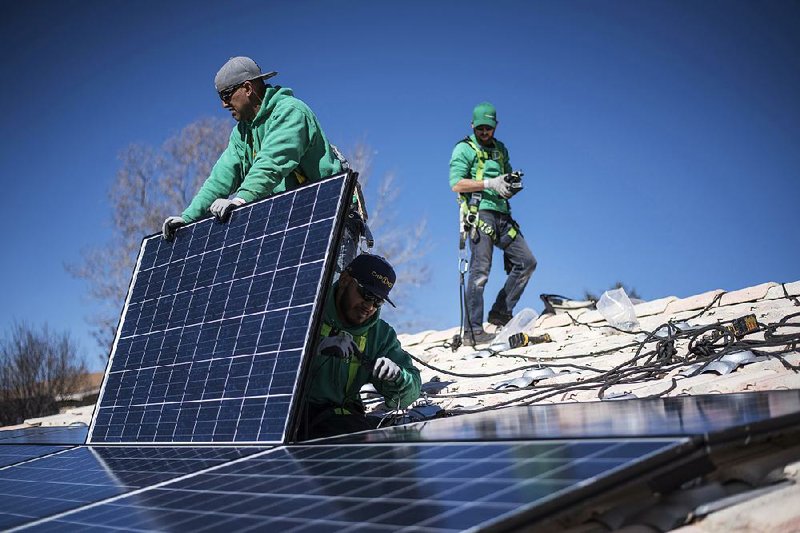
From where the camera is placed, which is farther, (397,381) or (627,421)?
(397,381)


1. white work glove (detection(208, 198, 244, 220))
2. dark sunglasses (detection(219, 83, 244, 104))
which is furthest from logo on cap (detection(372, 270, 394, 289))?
dark sunglasses (detection(219, 83, 244, 104))

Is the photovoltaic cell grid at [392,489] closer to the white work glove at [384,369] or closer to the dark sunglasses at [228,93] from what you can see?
the white work glove at [384,369]

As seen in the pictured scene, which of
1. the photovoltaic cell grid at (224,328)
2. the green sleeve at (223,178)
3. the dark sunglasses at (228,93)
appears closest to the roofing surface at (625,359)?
the photovoltaic cell grid at (224,328)

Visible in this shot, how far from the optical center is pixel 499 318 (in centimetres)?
1071

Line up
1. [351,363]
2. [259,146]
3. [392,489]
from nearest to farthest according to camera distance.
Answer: [392,489]
[351,363]
[259,146]

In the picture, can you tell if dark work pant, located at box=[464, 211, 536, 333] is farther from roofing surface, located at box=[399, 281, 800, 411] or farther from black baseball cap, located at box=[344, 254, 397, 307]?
black baseball cap, located at box=[344, 254, 397, 307]

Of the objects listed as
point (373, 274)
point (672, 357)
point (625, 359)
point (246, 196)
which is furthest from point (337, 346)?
point (625, 359)

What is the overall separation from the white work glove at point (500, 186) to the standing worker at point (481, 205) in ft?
0.04

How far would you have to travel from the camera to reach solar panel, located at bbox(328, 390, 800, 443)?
6.61 feet

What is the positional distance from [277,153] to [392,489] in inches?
116

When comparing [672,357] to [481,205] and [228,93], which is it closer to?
[228,93]

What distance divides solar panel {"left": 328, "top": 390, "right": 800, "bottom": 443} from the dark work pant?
6263 mm

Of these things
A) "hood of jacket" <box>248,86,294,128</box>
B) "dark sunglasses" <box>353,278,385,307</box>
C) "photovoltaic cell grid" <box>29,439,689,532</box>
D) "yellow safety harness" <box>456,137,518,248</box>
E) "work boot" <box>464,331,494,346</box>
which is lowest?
"photovoltaic cell grid" <box>29,439,689,532</box>

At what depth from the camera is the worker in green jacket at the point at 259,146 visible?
4.55m
